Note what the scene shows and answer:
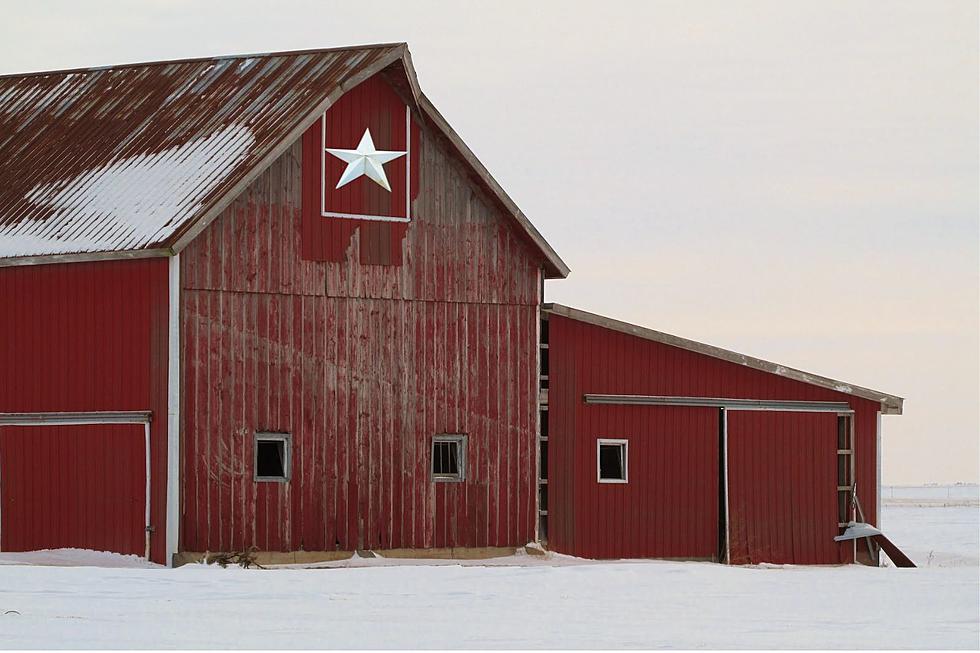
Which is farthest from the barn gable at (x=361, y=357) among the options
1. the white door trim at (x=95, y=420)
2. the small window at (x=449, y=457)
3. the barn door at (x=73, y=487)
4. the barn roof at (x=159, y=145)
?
the barn door at (x=73, y=487)

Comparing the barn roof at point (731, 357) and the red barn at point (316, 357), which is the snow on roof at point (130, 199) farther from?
the barn roof at point (731, 357)

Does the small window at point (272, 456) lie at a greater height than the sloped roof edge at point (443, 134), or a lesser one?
lesser

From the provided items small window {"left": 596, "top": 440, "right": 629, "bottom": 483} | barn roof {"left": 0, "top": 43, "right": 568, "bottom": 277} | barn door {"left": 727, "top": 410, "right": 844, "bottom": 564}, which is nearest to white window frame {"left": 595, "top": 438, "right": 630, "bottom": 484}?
small window {"left": 596, "top": 440, "right": 629, "bottom": 483}

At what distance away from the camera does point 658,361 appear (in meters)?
32.9

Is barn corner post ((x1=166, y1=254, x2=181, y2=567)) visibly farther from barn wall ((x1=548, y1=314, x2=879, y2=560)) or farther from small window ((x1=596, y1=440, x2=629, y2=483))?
small window ((x1=596, y1=440, x2=629, y2=483))

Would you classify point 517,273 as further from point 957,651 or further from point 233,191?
point 957,651

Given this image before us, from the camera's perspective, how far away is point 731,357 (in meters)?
33.3

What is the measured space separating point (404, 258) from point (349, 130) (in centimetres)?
215

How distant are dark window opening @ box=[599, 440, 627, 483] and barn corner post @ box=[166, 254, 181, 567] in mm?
7806

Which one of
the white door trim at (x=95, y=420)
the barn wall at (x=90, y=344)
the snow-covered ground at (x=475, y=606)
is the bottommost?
the snow-covered ground at (x=475, y=606)

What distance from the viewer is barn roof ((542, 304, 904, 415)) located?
32344 mm

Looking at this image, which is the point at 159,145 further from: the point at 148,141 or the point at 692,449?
the point at 692,449

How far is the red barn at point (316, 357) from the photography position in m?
28.2

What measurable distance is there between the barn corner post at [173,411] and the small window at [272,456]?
1461 millimetres
